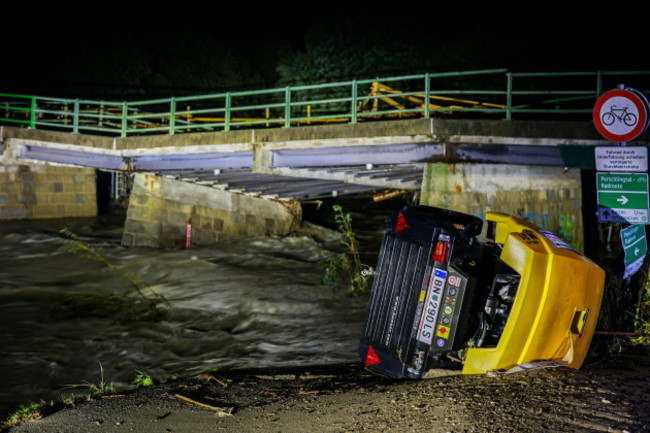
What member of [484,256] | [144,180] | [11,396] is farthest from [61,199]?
[484,256]

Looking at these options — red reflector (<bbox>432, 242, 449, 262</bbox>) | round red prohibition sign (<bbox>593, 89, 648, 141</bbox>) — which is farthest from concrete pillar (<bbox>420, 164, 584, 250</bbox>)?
red reflector (<bbox>432, 242, 449, 262</bbox>)

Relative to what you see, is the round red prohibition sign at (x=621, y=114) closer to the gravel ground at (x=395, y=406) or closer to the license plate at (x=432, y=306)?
the gravel ground at (x=395, y=406)

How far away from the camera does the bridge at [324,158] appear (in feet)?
34.8

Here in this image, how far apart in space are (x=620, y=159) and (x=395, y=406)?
4497 mm

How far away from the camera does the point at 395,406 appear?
5.00 metres

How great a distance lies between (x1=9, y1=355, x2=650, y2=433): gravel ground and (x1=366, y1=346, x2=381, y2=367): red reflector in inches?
8.7

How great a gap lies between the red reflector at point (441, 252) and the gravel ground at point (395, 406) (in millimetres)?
1168

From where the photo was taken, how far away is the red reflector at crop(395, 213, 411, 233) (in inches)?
236

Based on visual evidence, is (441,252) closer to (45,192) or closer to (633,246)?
(633,246)

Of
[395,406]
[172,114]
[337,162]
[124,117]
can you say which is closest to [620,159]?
[395,406]

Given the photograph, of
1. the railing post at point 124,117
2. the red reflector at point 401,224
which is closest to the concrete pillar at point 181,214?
the railing post at point 124,117

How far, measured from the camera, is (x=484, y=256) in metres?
5.95

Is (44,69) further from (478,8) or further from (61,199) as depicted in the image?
(478,8)

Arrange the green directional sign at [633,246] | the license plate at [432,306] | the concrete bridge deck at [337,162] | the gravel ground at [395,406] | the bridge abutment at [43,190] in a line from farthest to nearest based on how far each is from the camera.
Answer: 1. the bridge abutment at [43,190]
2. the concrete bridge deck at [337,162]
3. the green directional sign at [633,246]
4. the license plate at [432,306]
5. the gravel ground at [395,406]
